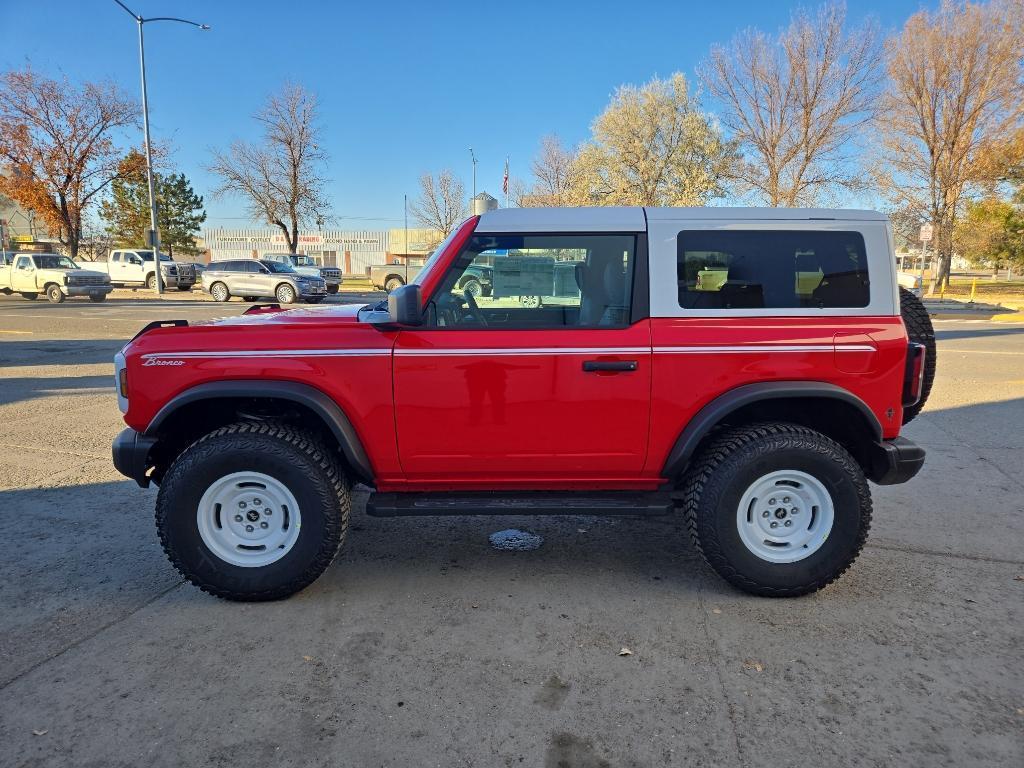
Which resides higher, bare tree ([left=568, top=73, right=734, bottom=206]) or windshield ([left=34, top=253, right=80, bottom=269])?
bare tree ([left=568, top=73, right=734, bottom=206])

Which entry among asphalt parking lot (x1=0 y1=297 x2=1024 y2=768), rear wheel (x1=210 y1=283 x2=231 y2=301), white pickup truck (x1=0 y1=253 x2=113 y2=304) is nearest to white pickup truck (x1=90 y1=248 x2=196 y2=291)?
white pickup truck (x1=0 y1=253 x2=113 y2=304)

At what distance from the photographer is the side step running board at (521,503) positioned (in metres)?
3.29

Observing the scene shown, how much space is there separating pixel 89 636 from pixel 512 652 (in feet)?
6.25

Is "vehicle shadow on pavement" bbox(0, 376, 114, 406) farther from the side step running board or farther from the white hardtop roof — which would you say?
the white hardtop roof

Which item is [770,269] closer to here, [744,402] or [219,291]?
[744,402]

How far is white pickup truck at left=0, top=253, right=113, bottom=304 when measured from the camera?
2375 cm

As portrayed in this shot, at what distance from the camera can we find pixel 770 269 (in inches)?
127

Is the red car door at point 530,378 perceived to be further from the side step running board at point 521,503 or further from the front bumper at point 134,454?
the front bumper at point 134,454

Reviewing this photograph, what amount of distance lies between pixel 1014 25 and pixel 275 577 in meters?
35.3

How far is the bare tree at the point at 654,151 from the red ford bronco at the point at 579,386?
99.7 ft

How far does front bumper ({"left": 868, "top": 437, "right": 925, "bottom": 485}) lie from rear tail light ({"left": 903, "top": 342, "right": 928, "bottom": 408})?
0.78ft

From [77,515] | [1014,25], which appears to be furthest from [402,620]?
[1014,25]

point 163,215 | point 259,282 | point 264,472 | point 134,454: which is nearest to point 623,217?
point 264,472

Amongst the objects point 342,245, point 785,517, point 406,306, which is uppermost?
point 342,245
